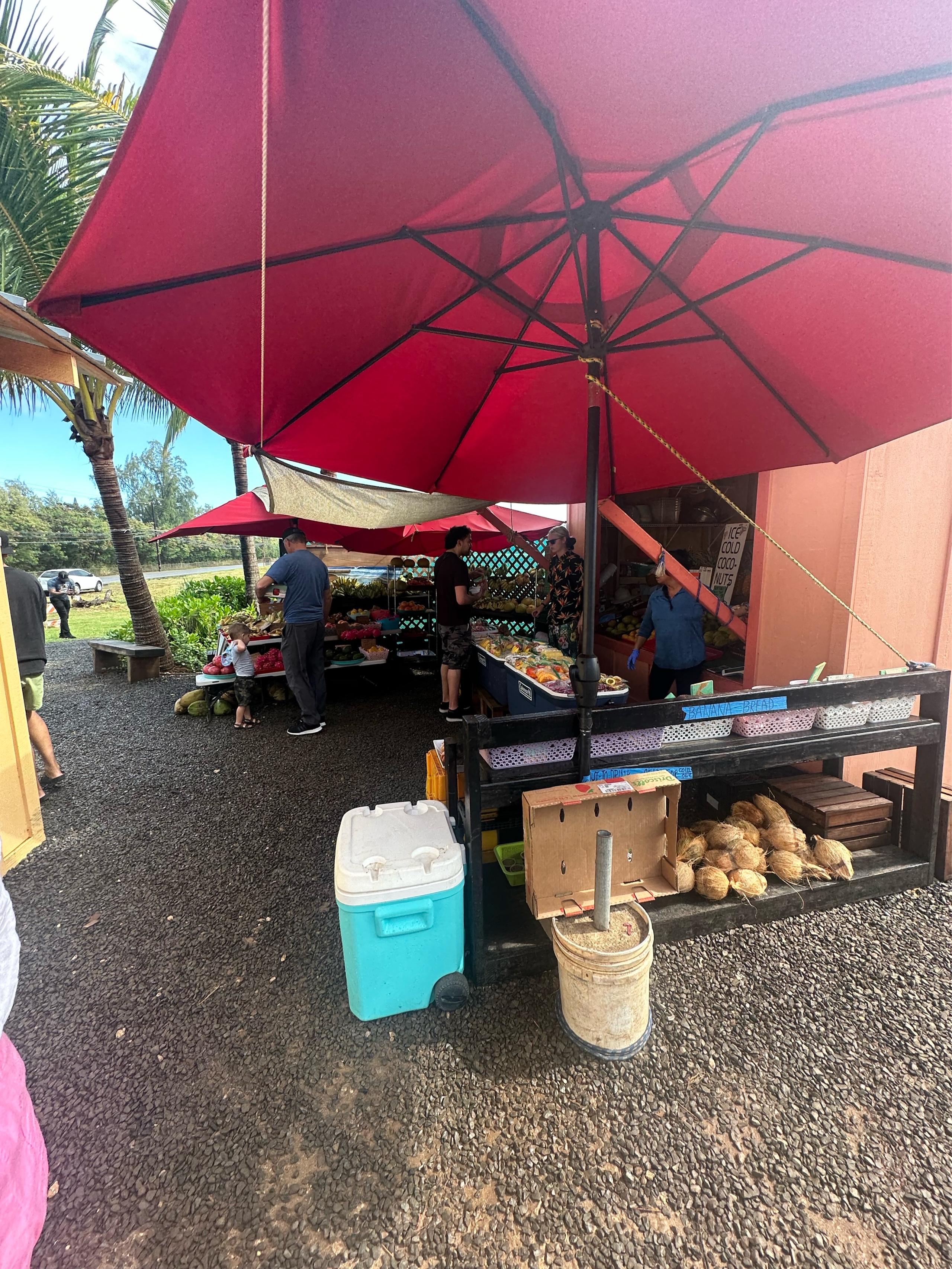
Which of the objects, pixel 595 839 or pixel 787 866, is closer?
pixel 595 839

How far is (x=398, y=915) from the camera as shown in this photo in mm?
1932

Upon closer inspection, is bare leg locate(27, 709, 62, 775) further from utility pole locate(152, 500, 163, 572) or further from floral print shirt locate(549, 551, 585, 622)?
utility pole locate(152, 500, 163, 572)

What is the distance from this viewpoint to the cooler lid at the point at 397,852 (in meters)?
1.91

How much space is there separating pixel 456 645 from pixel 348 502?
6.36ft

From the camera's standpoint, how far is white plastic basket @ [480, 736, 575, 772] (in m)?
2.21

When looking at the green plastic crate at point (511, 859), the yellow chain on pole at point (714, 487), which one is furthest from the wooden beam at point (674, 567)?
the green plastic crate at point (511, 859)

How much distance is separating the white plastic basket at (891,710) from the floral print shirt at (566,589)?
106 inches

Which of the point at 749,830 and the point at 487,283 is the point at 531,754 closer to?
the point at 749,830

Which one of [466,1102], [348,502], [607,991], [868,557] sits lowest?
[466,1102]

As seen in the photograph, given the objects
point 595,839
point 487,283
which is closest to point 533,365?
point 487,283

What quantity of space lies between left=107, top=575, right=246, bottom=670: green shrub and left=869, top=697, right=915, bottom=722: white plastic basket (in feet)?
22.3

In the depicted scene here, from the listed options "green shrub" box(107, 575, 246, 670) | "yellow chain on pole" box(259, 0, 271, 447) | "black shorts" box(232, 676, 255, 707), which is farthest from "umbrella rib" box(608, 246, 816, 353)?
"green shrub" box(107, 575, 246, 670)

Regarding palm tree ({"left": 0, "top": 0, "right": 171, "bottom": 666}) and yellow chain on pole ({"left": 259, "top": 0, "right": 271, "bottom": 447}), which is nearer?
yellow chain on pole ({"left": 259, "top": 0, "right": 271, "bottom": 447})

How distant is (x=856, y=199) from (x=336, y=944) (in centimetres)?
346
